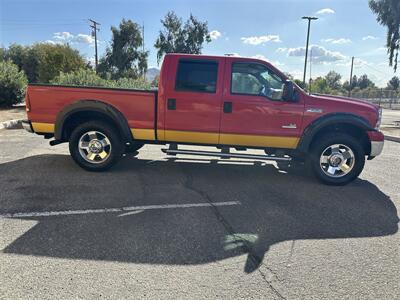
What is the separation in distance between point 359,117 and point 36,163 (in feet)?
19.7

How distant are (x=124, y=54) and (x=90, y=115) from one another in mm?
39446

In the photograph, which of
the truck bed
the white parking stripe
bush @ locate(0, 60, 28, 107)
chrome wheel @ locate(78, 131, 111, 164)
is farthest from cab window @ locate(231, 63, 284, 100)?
bush @ locate(0, 60, 28, 107)

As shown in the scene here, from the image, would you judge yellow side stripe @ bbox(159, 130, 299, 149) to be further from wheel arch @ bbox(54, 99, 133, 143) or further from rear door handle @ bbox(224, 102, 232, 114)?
wheel arch @ bbox(54, 99, 133, 143)

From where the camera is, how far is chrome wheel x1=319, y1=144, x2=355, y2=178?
570cm

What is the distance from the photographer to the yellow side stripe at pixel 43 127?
5.85 metres

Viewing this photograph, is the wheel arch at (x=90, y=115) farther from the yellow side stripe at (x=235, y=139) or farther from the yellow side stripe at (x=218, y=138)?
the yellow side stripe at (x=235, y=139)

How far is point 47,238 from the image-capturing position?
3445 millimetres

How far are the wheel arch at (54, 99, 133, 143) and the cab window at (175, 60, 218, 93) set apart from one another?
1132 millimetres

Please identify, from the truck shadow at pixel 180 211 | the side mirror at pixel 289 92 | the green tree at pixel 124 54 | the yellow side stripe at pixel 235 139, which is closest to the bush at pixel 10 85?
the truck shadow at pixel 180 211

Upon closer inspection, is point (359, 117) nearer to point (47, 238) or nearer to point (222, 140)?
point (222, 140)

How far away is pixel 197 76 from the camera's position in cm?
561

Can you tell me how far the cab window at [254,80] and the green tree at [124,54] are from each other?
126ft

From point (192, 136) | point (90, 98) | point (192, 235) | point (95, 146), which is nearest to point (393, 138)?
point (192, 136)

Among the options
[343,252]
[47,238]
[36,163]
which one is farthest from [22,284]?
[36,163]
